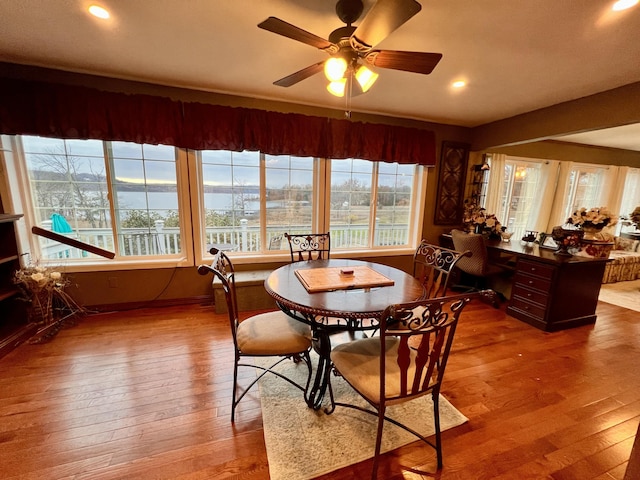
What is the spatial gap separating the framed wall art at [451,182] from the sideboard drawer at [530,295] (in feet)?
4.71

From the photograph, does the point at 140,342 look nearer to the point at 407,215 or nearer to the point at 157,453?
the point at 157,453

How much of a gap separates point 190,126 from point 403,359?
9.55ft

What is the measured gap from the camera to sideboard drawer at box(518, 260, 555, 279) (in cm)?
271

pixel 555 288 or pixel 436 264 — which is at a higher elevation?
pixel 436 264

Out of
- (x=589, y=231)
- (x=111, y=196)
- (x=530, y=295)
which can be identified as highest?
(x=111, y=196)

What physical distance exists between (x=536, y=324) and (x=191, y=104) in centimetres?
428

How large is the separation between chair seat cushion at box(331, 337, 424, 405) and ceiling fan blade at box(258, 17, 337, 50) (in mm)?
1669

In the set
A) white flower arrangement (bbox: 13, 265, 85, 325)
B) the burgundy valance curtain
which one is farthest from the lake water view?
white flower arrangement (bbox: 13, 265, 85, 325)

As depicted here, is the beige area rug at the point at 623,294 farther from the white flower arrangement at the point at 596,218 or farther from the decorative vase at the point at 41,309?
the decorative vase at the point at 41,309

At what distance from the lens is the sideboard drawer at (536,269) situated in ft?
8.88

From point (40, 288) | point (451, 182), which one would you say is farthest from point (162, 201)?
point (451, 182)

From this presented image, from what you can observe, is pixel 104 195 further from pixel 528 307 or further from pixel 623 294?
pixel 623 294

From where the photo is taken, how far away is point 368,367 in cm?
140

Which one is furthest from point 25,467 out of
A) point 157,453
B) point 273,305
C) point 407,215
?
point 407,215
